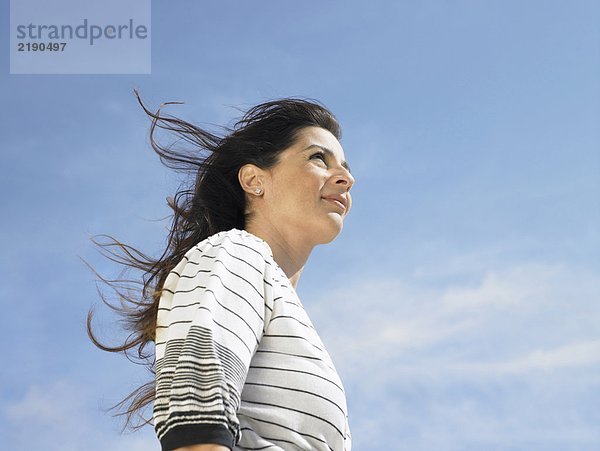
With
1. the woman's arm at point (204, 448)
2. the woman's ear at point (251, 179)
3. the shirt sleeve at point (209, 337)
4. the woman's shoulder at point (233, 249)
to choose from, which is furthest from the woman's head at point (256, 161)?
the woman's arm at point (204, 448)

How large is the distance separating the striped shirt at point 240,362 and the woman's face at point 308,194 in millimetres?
563

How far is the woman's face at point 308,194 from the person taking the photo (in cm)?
286

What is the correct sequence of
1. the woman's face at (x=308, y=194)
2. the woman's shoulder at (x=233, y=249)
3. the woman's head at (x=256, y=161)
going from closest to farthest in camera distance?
the woman's shoulder at (x=233, y=249)
the woman's face at (x=308, y=194)
the woman's head at (x=256, y=161)

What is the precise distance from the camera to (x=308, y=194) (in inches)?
113

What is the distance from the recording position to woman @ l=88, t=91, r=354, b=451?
1.80m

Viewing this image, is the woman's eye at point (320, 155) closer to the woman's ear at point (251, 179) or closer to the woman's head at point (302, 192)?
the woman's head at point (302, 192)

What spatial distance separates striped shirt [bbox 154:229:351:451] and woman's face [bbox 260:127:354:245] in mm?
563

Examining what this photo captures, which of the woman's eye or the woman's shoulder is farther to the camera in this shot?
the woman's eye

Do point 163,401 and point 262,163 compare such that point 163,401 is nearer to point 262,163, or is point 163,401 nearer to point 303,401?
point 303,401

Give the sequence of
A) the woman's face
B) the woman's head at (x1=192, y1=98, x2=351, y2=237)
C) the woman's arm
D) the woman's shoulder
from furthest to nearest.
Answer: the woman's head at (x1=192, y1=98, x2=351, y2=237)
the woman's face
the woman's shoulder
the woman's arm

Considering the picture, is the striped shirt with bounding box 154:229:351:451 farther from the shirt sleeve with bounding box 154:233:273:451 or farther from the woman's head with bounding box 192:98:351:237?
the woman's head with bounding box 192:98:351:237

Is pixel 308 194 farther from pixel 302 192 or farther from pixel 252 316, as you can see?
pixel 252 316

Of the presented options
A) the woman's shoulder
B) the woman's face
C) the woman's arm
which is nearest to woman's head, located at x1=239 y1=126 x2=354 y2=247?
the woman's face

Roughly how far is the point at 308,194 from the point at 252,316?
92cm
